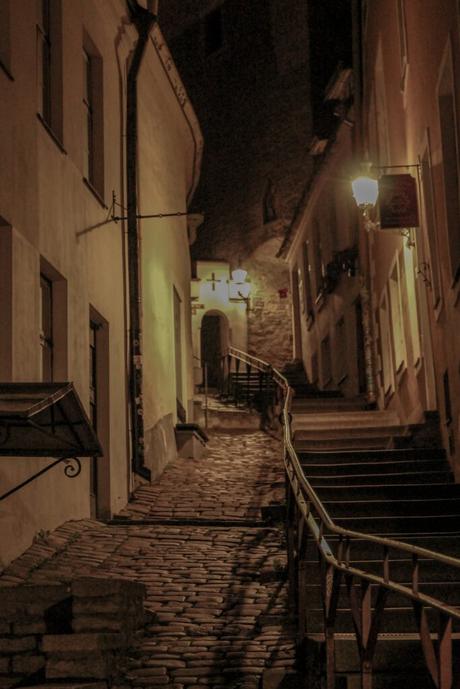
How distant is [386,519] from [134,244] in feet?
22.9

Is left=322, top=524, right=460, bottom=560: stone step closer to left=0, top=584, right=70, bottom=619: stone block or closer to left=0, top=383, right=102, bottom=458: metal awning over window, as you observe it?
left=0, top=383, right=102, bottom=458: metal awning over window

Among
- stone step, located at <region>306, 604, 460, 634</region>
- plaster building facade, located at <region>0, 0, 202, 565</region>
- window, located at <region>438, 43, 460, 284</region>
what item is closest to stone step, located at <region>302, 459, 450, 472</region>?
window, located at <region>438, 43, 460, 284</region>

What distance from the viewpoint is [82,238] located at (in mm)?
13211

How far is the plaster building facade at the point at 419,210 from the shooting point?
12078mm

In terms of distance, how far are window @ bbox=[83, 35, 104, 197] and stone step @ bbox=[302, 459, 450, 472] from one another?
4716 mm

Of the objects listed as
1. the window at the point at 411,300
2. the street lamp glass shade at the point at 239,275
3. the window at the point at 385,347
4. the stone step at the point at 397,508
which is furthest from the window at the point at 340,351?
the stone step at the point at 397,508

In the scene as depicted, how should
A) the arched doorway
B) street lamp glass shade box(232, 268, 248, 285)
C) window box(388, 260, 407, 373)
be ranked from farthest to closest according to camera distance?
the arched doorway < street lamp glass shade box(232, 268, 248, 285) < window box(388, 260, 407, 373)

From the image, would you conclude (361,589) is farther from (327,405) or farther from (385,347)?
(327,405)

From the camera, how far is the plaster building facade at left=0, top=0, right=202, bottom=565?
34.2 ft

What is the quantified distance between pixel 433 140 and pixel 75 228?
4.38m

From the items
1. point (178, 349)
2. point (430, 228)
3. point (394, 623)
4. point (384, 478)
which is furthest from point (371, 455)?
point (178, 349)

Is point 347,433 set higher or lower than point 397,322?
lower

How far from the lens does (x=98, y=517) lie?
13586 mm

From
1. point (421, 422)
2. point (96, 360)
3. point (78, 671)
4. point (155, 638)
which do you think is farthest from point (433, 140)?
point (78, 671)
